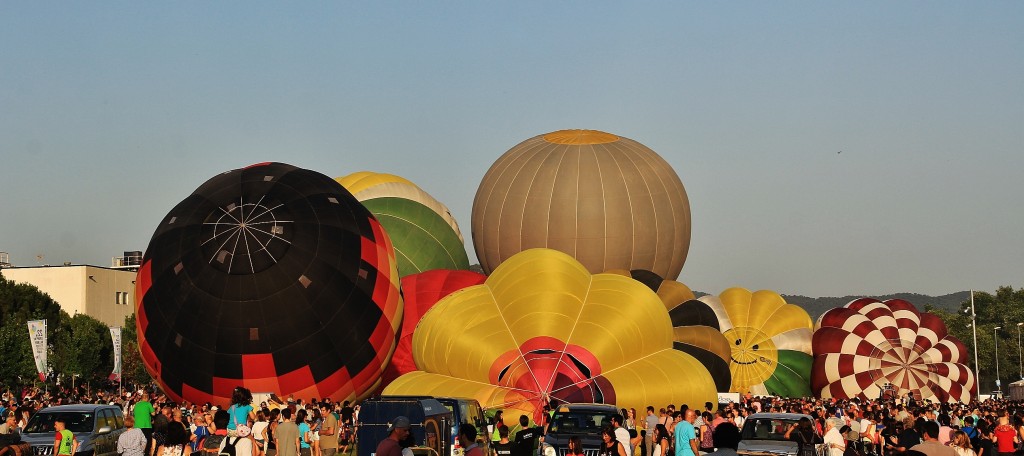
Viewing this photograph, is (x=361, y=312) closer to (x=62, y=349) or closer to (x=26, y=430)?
(x=26, y=430)

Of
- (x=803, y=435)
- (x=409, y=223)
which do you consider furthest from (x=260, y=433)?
(x=409, y=223)

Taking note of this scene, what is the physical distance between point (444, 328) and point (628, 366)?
3967 millimetres

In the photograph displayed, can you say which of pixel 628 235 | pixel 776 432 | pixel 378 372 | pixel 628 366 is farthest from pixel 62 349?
pixel 776 432

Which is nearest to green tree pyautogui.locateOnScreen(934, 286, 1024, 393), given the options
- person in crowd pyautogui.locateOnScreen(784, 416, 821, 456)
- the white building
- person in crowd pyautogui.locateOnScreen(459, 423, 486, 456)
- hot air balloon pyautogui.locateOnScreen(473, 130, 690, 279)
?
hot air balloon pyautogui.locateOnScreen(473, 130, 690, 279)

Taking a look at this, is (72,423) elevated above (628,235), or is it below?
below

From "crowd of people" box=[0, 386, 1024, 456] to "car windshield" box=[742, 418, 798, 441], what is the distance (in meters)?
0.10

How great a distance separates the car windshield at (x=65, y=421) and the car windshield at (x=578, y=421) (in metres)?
7.37

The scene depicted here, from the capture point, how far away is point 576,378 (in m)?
24.5

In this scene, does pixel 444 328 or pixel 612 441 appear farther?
pixel 444 328

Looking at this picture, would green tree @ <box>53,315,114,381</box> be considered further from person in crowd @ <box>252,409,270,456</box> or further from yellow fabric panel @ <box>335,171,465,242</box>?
person in crowd @ <box>252,409,270,456</box>

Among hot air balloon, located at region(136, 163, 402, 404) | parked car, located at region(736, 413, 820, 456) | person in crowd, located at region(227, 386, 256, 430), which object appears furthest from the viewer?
hot air balloon, located at region(136, 163, 402, 404)

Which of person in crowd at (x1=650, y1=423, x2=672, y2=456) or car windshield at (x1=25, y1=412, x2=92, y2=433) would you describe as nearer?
person in crowd at (x1=650, y1=423, x2=672, y2=456)

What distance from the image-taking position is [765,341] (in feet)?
141

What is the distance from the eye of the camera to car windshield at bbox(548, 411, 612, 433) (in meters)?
19.5
